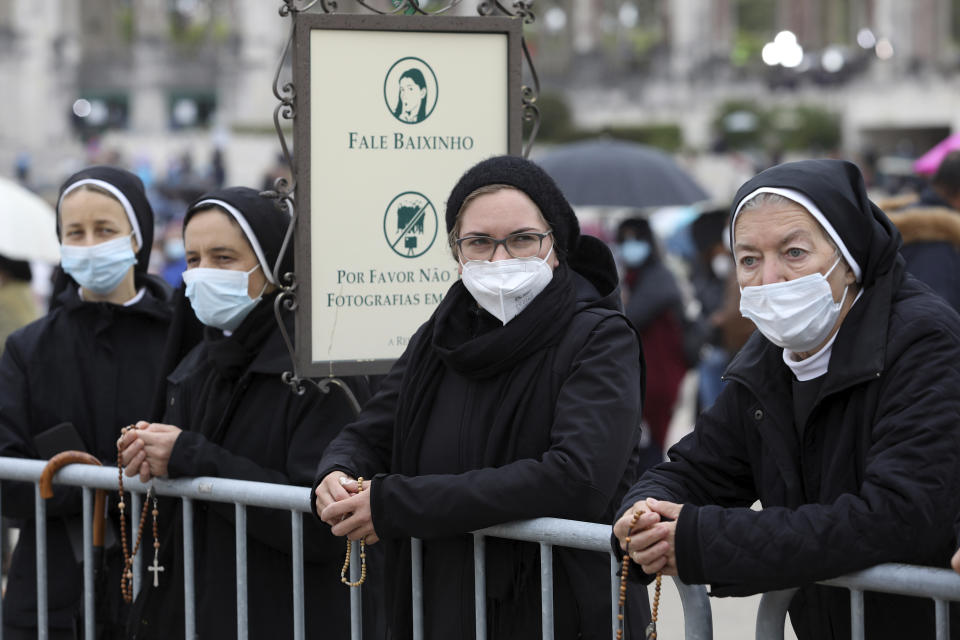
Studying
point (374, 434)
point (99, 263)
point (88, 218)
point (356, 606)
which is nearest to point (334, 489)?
point (374, 434)

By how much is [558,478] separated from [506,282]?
1.66 ft

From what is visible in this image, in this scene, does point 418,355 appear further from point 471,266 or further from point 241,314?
point 241,314

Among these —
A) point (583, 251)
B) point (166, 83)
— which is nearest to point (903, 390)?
point (583, 251)

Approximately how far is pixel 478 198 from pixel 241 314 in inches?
40.9

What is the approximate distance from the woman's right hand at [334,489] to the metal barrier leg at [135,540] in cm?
87

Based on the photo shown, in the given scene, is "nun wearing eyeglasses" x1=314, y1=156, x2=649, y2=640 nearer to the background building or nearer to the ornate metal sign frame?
the ornate metal sign frame

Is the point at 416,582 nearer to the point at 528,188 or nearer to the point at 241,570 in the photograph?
the point at 241,570

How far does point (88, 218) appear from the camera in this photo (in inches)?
196

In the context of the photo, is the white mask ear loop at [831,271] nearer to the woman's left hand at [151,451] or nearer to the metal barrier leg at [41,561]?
the woman's left hand at [151,451]

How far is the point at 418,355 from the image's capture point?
3.71m

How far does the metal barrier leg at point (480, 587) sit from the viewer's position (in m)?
3.49

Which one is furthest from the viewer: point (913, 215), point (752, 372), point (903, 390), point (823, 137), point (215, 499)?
point (823, 137)

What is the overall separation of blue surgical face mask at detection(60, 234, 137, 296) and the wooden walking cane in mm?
714

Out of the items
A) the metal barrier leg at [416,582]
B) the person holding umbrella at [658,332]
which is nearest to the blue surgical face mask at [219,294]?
the metal barrier leg at [416,582]
